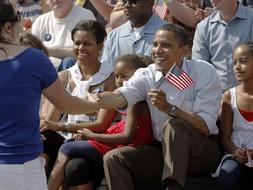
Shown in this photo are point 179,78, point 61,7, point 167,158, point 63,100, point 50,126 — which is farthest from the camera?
point 61,7

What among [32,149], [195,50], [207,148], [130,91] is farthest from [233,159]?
[32,149]

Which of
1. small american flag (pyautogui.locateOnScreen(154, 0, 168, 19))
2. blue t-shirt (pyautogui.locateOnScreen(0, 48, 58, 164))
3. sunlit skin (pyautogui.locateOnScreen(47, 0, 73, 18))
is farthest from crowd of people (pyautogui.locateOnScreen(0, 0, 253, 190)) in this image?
sunlit skin (pyautogui.locateOnScreen(47, 0, 73, 18))

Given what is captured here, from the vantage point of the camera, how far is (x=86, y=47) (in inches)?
225

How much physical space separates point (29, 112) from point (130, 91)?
1535 mm

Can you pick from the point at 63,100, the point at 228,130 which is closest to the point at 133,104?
the point at 228,130

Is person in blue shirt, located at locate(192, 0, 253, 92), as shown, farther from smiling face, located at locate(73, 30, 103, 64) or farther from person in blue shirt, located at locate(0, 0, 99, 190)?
person in blue shirt, located at locate(0, 0, 99, 190)

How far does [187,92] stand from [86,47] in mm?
1147

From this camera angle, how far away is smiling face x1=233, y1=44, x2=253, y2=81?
5.10 m

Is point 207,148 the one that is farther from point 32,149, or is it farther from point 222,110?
point 32,149

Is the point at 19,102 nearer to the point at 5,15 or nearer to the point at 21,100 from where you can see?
the point at 21,100

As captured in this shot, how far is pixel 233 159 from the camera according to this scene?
493 centimetres

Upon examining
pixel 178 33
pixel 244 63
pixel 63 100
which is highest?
pixel 63 100

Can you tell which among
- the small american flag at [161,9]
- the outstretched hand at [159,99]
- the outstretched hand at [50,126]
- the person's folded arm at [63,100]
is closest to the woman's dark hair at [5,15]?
the person's folded arm at [63,100]

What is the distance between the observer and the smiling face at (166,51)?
4988mm
